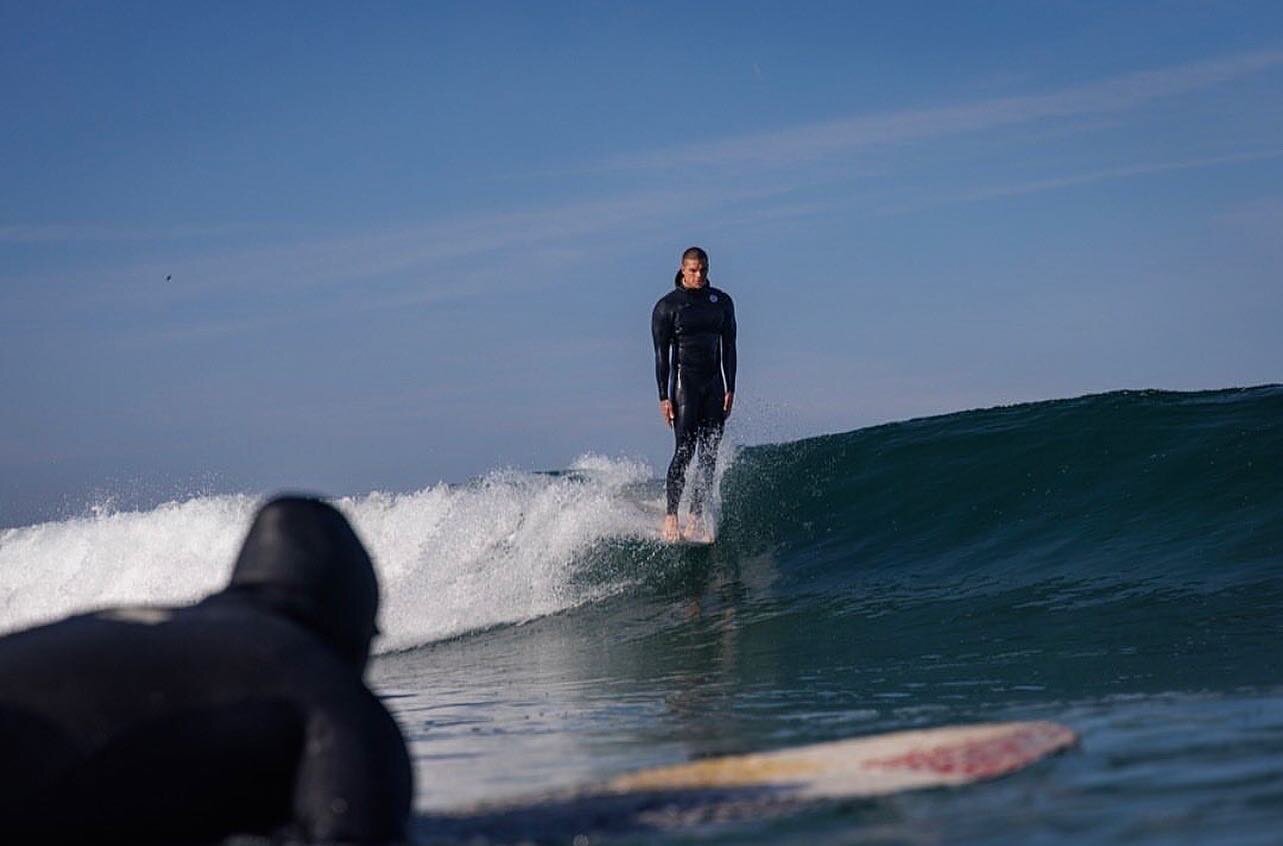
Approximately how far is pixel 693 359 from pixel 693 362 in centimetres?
2

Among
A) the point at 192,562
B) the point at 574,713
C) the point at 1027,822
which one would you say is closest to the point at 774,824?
the point at 1027,822

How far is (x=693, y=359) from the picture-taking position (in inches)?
485

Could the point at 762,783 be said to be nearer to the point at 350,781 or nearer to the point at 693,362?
the point at 350,781

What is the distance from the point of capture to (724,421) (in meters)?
12.6

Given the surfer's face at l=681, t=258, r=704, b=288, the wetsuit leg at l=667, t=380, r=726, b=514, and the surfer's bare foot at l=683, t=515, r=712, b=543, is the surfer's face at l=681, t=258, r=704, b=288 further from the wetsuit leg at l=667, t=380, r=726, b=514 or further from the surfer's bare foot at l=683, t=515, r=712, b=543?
the surfer's bare foot at l=683, t=515, r=712, b=543

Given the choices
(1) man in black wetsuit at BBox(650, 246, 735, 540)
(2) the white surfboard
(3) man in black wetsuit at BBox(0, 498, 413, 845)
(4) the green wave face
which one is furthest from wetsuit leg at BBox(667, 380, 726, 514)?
(3) man in black wetsuit at BBox(0, 498, 413, 845)

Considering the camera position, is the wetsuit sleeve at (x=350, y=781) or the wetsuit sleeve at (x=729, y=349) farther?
the wetsuit sleeve at (x=729, y=349)

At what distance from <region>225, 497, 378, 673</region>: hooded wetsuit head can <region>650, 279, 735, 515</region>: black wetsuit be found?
889cm

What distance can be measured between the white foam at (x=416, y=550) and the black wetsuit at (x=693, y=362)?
963 millimetres

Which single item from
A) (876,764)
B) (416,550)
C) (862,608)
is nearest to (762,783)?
(876,764)

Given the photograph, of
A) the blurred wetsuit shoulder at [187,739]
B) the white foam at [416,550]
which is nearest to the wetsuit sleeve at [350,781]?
the blurred wetsuit shoulder at [187,739]

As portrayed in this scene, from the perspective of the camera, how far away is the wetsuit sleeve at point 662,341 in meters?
12.3

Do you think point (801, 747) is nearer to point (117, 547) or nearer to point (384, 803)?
point (384, 803)

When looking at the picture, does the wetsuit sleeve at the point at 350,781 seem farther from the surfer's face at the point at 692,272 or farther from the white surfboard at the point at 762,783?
the surfer's face at the point at 692,272
